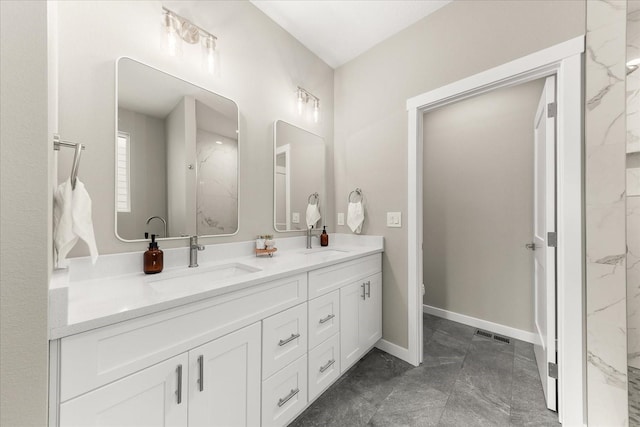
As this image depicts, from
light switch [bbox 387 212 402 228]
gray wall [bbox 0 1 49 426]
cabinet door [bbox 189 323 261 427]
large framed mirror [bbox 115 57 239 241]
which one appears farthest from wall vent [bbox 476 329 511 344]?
gray wall [bbox 0 1 49 426]

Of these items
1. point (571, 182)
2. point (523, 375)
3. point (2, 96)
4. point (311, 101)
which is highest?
point (311, 101)

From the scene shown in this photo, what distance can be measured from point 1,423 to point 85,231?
0.49 metres

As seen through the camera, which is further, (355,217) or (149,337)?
(355,217)

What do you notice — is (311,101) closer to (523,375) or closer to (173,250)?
(173,250)

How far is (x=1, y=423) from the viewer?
538mm

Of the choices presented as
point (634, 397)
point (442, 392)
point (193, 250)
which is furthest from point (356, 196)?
point (634, 397)

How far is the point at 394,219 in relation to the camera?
6.61 ft

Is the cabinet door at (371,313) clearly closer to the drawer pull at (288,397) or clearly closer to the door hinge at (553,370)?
the drawer pull at (288,397)

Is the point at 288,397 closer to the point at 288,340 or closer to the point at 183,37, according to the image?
the point at 288,340

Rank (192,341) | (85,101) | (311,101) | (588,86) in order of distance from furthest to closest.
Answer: (311,101)
(588,86)
(85,101)
(192,341)

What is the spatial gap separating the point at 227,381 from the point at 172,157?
115cm

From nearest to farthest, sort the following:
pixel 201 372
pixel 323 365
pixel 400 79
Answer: pixel 201 372
pixel 323 365
pixel 400 79

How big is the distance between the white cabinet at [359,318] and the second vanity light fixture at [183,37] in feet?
5.57

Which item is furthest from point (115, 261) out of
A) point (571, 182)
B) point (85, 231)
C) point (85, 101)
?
point (571, 182)
